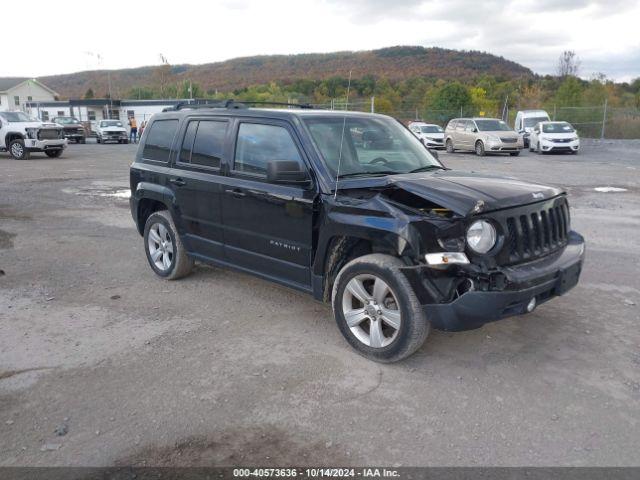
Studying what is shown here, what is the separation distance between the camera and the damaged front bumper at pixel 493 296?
3.62 meters

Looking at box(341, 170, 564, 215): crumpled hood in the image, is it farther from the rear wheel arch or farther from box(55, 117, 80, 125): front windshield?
box(55, 117, 80, 125): front windshield

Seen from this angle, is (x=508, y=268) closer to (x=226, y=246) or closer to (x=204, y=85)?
(x=226, y=246)

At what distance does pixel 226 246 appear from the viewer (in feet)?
17.3

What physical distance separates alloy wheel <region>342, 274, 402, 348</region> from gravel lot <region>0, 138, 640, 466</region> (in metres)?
0.22

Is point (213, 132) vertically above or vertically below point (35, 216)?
above

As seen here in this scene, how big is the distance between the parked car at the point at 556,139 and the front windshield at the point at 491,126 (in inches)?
68.9

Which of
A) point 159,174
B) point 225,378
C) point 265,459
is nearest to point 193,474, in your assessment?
point 265,459

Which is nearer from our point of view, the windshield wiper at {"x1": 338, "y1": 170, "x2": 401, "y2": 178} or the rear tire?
the windshield wiper at {"x1": 338, "y1": 170, "x2": 401, "y2": 178}

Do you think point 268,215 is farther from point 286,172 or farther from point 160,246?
point 160,246

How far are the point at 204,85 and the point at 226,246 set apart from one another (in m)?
105

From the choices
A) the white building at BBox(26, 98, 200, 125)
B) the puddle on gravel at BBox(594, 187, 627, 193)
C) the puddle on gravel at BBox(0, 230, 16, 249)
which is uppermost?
the white building at BBox(26, 98, 200, 125)

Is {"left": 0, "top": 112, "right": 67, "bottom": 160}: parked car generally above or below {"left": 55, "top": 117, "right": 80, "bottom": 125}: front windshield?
below

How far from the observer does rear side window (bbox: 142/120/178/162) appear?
19.2 feet

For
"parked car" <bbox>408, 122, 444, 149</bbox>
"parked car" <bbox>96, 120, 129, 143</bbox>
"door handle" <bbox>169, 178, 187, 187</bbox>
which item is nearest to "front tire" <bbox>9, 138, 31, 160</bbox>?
"parked car" <bbox>96, 120, 129, 143</bbox>
